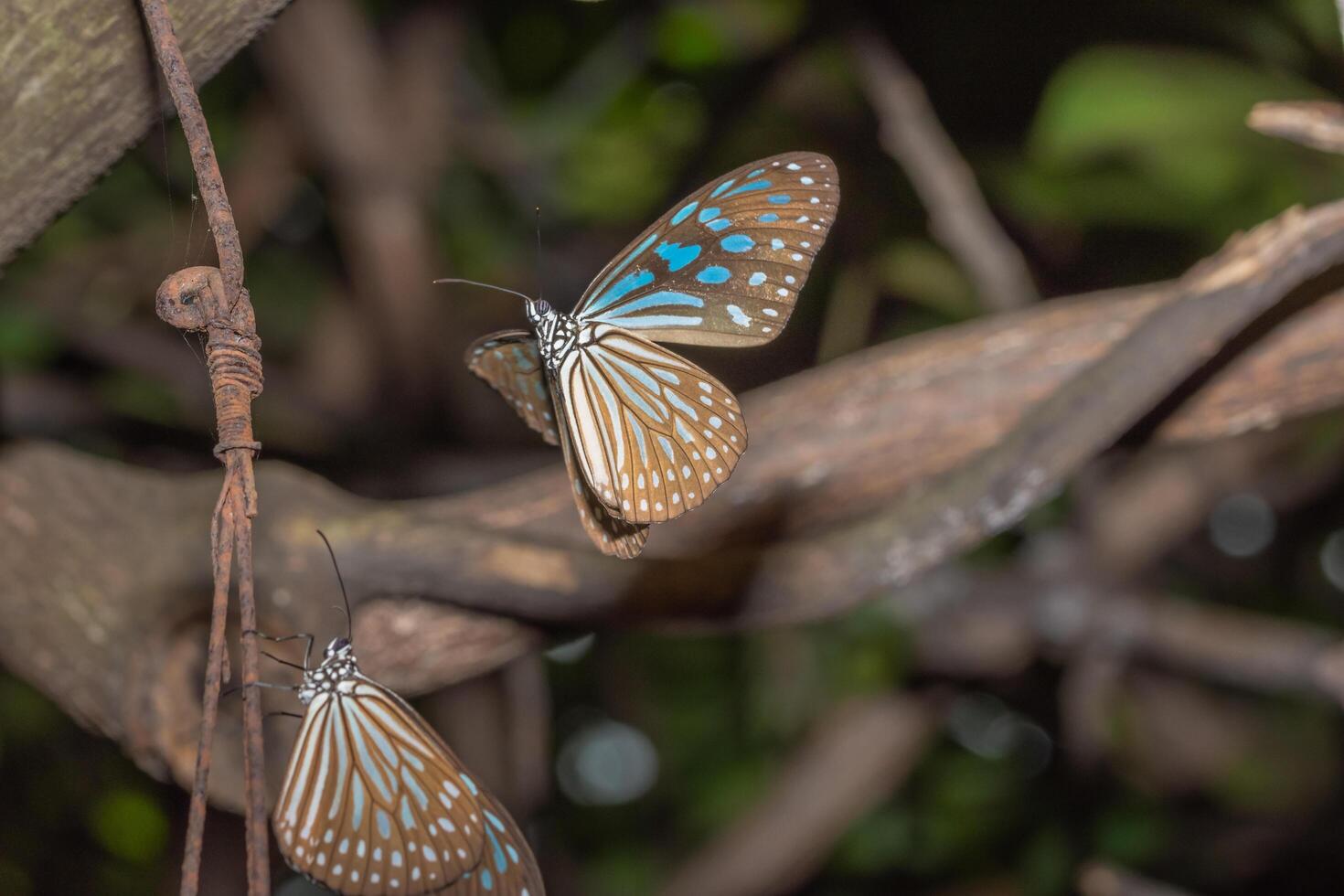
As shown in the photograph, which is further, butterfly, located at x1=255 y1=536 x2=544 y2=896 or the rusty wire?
butterfly, located at x1=255 y1=536 x2=544 y2=896

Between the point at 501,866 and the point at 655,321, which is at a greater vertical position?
the point at 655,321

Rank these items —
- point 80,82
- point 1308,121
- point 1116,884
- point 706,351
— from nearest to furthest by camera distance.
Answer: point 80,82 → point 1308,121 → point 1116,884 → point 706,351

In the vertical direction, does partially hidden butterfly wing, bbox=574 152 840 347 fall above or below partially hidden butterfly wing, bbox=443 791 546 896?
above

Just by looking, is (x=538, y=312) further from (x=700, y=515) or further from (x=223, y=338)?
(x=700, y=515)

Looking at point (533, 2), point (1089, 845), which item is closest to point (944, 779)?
point (1089, 845)

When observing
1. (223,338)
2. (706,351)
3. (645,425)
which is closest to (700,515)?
(706,351)

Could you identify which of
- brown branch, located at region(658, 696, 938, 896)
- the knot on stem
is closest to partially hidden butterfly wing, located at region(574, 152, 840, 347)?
the knot on stem

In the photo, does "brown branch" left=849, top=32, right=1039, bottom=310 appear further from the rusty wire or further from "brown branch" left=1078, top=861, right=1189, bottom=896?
the rusty wire
